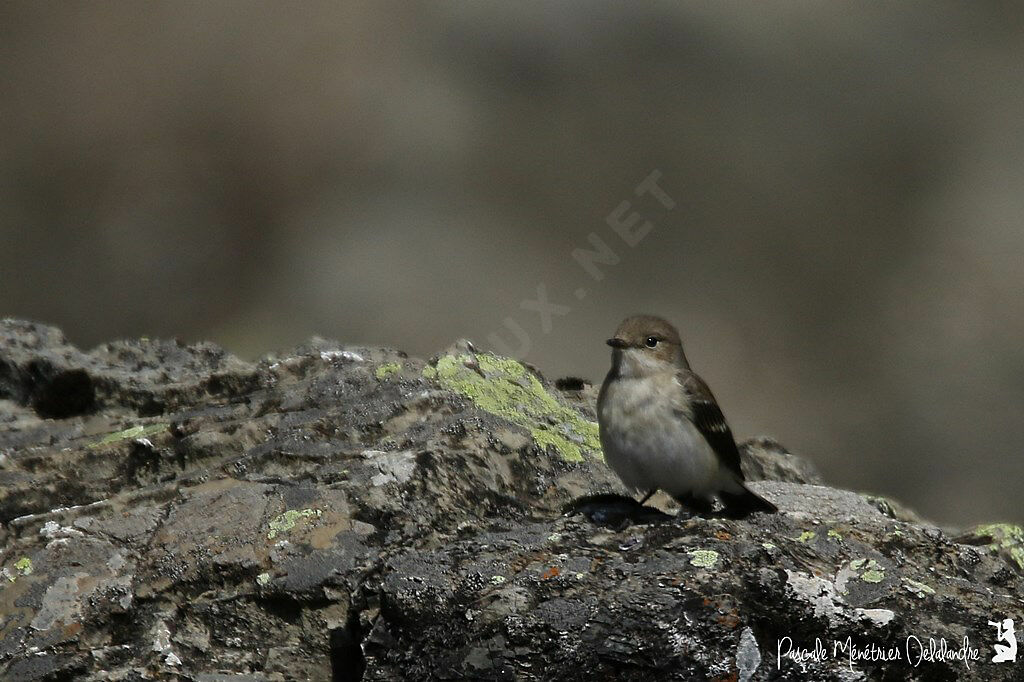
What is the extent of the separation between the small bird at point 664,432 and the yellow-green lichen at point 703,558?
144cm

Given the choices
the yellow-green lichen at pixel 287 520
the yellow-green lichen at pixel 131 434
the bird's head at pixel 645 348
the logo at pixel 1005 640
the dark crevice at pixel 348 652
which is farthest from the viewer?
the bird's head at pixel 645 348

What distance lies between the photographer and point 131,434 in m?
7.67

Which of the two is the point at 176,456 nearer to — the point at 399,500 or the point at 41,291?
the point at 399,500

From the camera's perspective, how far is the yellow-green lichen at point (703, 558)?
563 centimetres

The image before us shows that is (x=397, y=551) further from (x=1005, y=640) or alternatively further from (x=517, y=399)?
(x=1005, y=640)

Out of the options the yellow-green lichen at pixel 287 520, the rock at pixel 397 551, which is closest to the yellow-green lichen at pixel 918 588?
the rock at pixel 397 551

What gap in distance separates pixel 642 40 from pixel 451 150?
4555 mm

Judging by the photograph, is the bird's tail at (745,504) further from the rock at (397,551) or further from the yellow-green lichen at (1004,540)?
the yellow-green lichen at (1004,540)

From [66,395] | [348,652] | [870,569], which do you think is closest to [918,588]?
[870,569]

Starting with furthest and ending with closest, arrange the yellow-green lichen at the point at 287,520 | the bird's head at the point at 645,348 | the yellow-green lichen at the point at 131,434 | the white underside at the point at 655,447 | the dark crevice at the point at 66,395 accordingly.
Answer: the dark crevice at the point at 66,395 < the bird's head at the point at 645,348 < the yellow-green lichen at the point at 131,434 < the white underside at the point at 655,447 < the yellow-green lichen at the point at 287,520

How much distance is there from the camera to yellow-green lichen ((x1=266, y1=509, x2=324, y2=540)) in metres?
6.46

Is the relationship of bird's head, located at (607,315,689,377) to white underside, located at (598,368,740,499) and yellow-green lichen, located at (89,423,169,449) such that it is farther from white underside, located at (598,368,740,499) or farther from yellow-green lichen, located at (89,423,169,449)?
yellow-green lichen, located at (89,423,169,449)

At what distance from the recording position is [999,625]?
5.72 metres

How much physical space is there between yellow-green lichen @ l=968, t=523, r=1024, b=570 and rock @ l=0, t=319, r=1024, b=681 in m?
0.03
